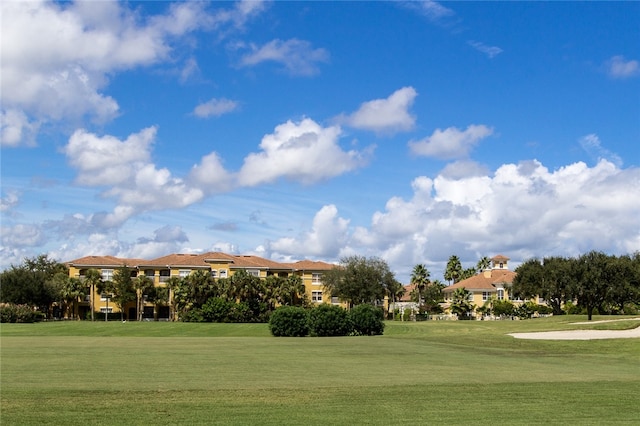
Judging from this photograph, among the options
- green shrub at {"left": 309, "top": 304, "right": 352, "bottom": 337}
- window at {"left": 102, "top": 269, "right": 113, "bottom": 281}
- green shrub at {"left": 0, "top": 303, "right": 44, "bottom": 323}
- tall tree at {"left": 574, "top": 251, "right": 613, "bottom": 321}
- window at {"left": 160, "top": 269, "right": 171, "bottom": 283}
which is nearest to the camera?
green shrub at {"left": 309, "top": 304, "right": 352, "bottom": 337}

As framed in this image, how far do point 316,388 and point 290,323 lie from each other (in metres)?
45.6

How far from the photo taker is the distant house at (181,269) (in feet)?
378

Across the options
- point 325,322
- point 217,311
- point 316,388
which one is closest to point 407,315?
point 217,311

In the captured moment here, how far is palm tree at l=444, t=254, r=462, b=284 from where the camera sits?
158 meters

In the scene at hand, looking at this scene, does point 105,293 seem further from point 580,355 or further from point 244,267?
point 580,355

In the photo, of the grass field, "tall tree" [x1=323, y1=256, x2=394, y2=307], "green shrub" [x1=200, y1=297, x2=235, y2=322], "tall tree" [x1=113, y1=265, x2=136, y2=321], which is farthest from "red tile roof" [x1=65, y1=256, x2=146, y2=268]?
the grass field

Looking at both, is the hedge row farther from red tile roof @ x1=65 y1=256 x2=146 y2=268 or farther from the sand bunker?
red tile roof @ x1=65 y1=256 x2=146 y2=268

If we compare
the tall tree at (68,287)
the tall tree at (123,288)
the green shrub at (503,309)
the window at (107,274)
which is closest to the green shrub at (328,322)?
the tall tree at (123,288)

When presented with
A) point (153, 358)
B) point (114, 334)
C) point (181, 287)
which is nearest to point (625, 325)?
point (153, 358)

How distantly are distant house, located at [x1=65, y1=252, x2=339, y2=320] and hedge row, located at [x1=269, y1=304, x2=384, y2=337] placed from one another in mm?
50890

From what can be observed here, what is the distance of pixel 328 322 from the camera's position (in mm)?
66312

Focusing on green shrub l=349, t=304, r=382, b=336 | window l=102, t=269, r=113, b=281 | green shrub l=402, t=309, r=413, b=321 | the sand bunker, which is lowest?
Result: green shrub l=402, t=309, r=413, b=321

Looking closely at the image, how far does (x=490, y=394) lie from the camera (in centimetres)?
1994

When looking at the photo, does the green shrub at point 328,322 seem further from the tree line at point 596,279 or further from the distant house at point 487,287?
the distant house at point 487,287
